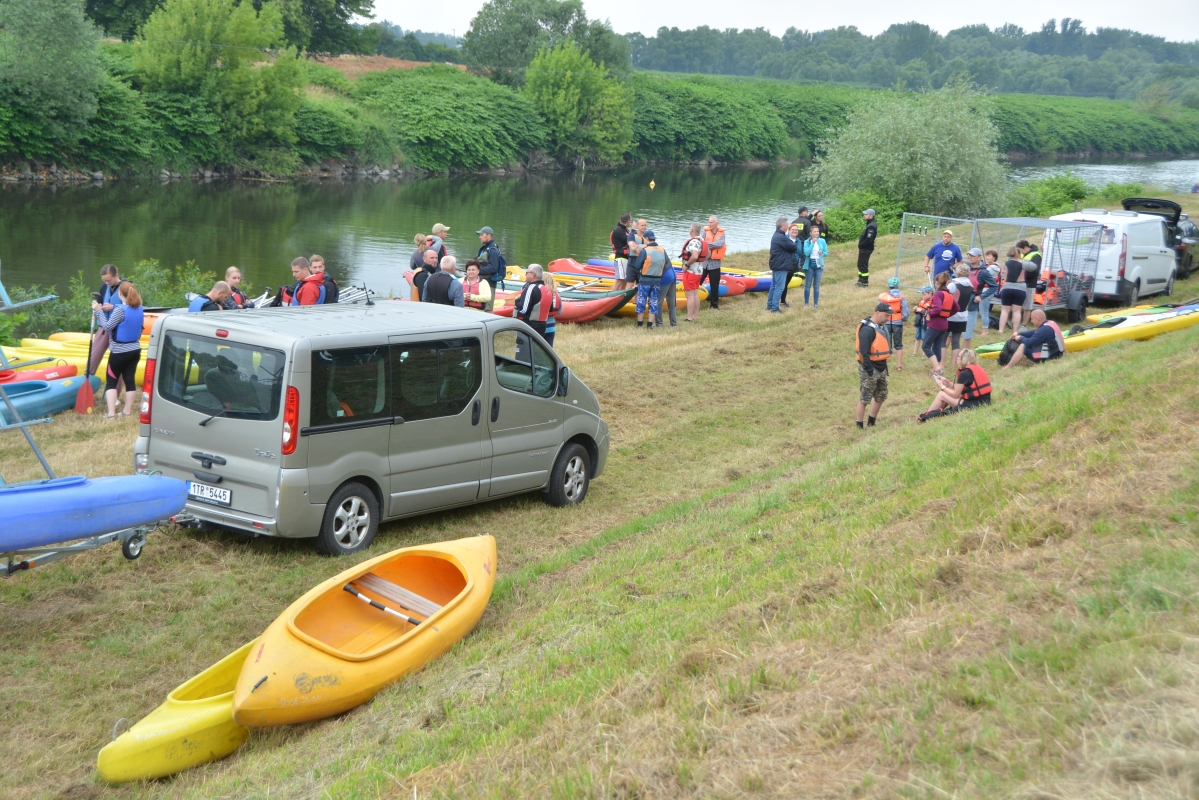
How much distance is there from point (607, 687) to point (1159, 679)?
93.6 inches

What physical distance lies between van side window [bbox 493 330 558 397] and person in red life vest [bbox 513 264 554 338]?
3.93m

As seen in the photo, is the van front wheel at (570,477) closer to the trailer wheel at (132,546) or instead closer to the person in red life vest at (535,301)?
the person in red life vest at (535,301)

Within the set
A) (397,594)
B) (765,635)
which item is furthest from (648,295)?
(765,635)

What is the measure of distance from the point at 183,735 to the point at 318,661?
760 mm

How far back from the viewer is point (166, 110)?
5141 cm

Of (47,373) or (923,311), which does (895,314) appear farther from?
(47,373)

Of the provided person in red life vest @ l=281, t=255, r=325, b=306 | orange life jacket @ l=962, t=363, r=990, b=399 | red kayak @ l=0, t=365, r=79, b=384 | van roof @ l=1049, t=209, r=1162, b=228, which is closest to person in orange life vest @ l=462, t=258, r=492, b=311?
person in red life vest @ l=281, t=255, r=325, b=306

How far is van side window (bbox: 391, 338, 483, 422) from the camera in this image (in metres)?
8.55

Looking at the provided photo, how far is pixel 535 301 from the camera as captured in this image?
1406 centimetres

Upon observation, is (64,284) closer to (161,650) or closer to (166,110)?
(161,650)

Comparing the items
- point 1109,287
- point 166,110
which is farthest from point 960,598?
point 166,110

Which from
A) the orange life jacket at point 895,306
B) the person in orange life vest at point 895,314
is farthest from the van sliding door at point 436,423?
the orange life jacket at point 895,306

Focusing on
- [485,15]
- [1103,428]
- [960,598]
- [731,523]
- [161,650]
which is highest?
[485,15]

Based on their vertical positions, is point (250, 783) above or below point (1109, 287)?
below
